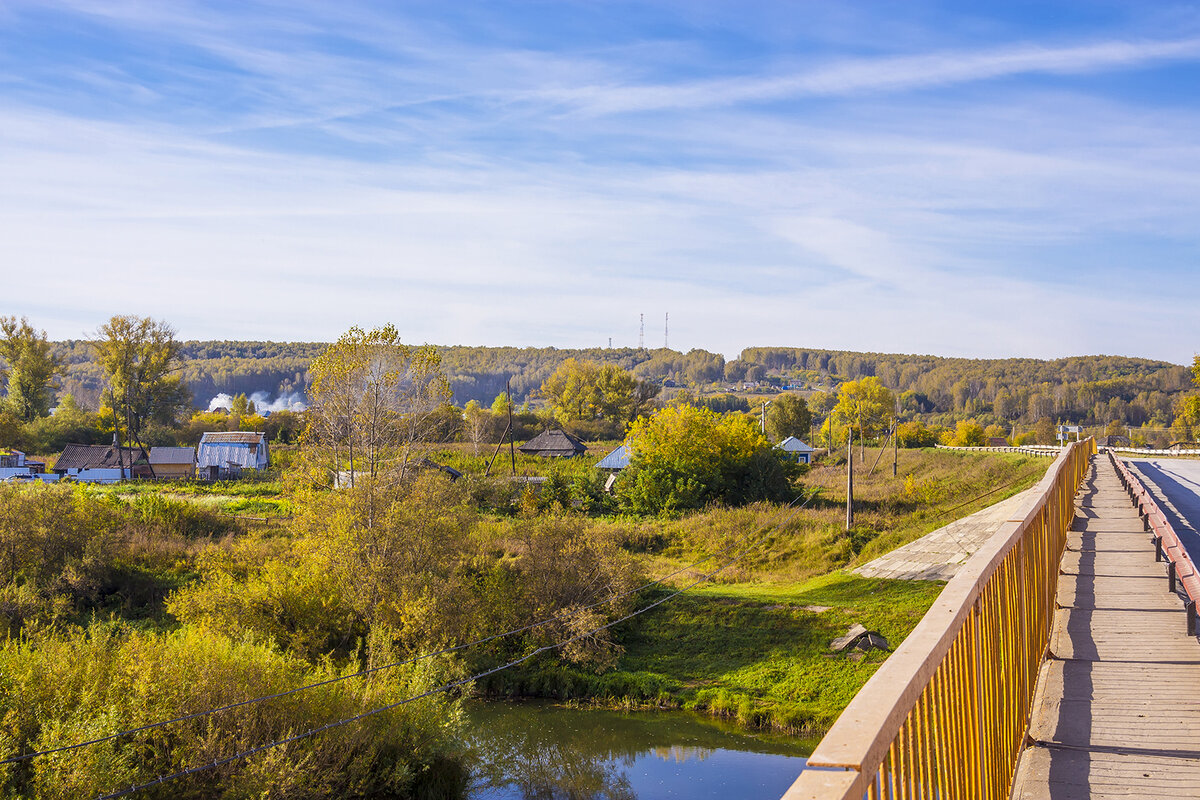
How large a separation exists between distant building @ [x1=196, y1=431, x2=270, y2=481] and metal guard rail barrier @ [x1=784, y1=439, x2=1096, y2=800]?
2491 inches

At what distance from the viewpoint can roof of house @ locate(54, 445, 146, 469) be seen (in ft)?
210

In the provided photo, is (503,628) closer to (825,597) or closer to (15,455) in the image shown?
(825,597)

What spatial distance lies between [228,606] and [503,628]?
7335mm

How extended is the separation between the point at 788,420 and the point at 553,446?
31.2m

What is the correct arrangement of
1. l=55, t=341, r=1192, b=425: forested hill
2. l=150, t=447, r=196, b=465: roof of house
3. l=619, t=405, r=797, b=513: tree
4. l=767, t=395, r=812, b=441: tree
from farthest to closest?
l=55, t=341, r=1192, b=425: forested hill < l=767, t=395, r=812, b=441: tree < l=150, t=447, r=196, b=465: roof of house < l=619, t=405, r=797, b=513: tree

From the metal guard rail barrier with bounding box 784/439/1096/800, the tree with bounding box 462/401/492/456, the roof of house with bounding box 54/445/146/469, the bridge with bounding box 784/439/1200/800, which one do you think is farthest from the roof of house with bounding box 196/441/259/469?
the metal guard rail barrier with bounding box 784/439/1096/800

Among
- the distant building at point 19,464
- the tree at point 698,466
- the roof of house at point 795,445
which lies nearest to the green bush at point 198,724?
the tree at point 698,466

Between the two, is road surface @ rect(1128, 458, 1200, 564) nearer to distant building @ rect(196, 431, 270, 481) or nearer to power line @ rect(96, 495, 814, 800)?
power line @ rect(96, 495, 814, 800)

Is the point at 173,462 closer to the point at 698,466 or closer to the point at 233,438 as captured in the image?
the point at 233,438

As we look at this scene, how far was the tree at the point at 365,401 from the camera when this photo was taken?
105ft

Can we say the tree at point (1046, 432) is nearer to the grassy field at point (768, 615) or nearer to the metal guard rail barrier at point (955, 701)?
the grassy field at point (768, 615)

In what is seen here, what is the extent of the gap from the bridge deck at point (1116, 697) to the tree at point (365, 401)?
2610cm

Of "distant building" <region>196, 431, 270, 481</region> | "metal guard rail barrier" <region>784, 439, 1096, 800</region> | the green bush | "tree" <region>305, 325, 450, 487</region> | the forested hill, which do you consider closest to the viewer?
"metal guard rail barrier" <region>784, 439, 1096, 800</region>

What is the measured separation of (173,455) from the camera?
2594 inches
